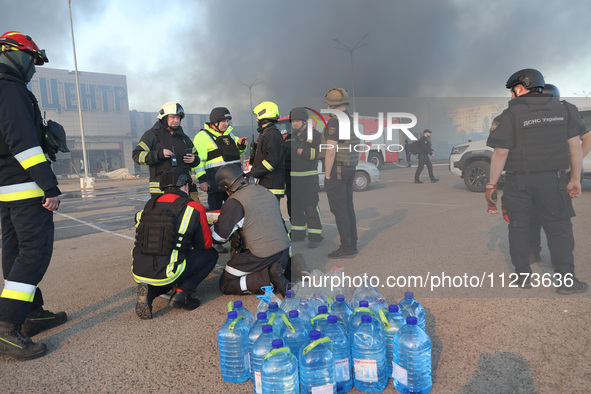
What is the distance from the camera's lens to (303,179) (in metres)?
4.93

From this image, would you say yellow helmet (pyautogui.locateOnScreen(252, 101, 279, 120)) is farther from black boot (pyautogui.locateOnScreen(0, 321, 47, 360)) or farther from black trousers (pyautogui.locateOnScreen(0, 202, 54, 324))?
black boot (pyautogui.locateOnScreen(0, 321, 47, 360))

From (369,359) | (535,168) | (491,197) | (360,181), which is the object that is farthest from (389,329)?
(535,168)

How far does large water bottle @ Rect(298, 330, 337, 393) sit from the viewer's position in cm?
217

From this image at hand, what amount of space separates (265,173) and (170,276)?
202 cm

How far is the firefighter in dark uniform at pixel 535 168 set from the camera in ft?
10.6

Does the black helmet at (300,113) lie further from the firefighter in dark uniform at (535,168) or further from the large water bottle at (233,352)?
the large water bottle at (233,352)

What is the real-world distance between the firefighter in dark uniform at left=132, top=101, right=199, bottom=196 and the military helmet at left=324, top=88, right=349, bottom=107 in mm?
2195

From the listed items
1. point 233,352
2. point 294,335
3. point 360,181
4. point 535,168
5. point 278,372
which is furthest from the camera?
point 360,181

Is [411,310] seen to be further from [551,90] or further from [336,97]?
[551,90]

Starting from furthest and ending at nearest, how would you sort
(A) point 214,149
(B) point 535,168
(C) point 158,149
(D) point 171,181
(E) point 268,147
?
(A) point 214,149
(E) point 268,147
(C) point 158,149
(D) point 171,181
(B) point 535,168

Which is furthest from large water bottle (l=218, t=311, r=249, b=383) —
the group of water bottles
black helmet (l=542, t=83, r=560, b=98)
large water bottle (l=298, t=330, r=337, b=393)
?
black helmet (l=542, t=83, r=560, b=98)

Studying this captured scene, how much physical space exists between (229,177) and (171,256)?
89cm

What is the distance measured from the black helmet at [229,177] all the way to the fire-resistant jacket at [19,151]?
1.36m

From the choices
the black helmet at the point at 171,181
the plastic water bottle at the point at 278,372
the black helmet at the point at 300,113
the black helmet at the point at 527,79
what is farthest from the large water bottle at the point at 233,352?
the black helmet at the point at 527,79
